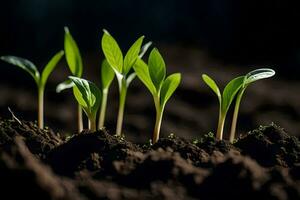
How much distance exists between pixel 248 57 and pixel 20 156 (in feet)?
12.0

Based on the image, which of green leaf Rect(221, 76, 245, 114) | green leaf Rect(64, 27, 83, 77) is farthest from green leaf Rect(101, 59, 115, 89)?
green leaf Rect(221, 76, 245, 114)

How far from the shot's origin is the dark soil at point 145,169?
1214mm

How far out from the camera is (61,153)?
1.49 meters

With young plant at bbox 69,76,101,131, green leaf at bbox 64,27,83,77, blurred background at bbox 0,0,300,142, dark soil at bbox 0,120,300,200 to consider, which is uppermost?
blurred background at bbox 0,0,300,142

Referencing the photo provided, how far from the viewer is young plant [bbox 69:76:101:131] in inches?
65.1

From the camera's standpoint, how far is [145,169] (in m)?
1.36

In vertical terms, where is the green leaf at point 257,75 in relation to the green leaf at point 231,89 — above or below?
above

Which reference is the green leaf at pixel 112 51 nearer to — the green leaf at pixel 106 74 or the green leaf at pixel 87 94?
the green leaf at pixel 87 94

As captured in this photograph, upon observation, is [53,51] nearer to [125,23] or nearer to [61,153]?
[125,23]

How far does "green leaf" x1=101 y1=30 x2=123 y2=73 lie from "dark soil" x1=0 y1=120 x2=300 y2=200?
0.90ft

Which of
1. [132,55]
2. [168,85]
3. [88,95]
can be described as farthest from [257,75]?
[88,95]

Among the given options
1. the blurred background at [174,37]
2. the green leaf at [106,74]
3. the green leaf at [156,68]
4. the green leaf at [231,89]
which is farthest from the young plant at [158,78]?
the blurred background at [174,37]

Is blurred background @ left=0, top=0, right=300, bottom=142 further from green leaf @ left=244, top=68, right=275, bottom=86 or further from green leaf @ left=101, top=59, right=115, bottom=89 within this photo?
green leaf @ left=244, top=68, right=275, bottom=86

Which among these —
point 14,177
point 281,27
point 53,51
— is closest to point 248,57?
point 281,27
